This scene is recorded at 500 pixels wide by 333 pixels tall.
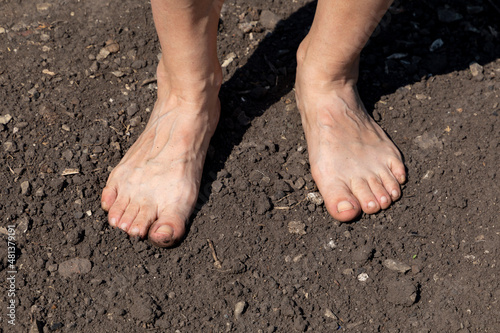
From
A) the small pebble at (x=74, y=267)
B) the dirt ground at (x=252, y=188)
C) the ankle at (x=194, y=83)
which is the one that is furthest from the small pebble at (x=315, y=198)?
the small pebble at (x=74, y=267)

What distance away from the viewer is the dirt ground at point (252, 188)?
1.75 m

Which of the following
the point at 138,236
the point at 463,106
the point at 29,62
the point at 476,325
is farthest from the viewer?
the point at 29,62

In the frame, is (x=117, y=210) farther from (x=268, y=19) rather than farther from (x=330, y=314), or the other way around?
(x=268, y=19)

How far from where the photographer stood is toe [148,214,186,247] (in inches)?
71.9

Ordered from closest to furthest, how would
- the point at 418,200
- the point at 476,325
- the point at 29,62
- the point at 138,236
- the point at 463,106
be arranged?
the point at 476,325 < the point at 138,236 < the point at 418,200 < the point at 463,106 < the point at 29,62

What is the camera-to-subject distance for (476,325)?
1.70 metres

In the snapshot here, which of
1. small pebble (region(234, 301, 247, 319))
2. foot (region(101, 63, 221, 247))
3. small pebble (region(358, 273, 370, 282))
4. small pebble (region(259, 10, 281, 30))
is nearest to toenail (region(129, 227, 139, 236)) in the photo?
foot (region(101, 63, 221, 247))

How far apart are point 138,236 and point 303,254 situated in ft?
2.01

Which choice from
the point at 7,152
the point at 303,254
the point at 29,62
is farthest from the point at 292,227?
the point at 29,62

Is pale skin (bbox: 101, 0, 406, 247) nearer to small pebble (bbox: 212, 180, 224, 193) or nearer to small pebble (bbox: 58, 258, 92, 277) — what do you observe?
small pebble (bbox: 212, 180, 224, 193)

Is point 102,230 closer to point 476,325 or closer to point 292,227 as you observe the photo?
point 292,227

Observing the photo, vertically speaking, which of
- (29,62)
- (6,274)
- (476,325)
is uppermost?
(29,62)

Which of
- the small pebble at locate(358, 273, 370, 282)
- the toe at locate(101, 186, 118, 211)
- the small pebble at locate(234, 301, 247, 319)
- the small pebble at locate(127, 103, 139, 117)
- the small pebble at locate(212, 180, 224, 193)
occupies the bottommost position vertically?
the small pebble at locate(358, 273, 370, 282)

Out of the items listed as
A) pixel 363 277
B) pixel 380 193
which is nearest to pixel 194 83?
pixel 380 193
